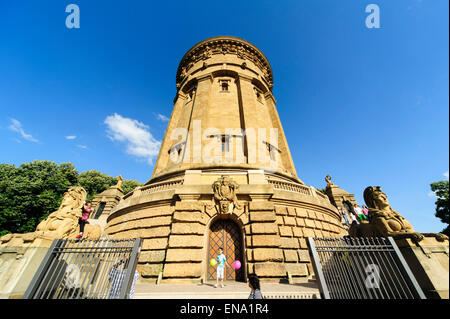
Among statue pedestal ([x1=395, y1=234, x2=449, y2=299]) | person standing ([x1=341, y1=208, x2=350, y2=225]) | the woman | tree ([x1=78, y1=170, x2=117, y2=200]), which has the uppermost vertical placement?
tree ([x1=78, y1=170, x2=117, y2=200])

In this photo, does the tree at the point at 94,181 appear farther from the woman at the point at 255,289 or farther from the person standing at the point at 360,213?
the person standing at the point at 360,213

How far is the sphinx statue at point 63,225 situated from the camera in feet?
17.8

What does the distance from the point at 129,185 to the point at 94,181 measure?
5.46 metres

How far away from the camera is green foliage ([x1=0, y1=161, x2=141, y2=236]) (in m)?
19.8

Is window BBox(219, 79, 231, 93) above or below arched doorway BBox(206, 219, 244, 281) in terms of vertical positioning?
above

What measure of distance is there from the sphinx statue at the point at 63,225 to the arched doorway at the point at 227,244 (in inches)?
206

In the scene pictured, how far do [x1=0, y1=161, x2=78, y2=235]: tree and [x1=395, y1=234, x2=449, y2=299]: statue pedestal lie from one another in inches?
1226

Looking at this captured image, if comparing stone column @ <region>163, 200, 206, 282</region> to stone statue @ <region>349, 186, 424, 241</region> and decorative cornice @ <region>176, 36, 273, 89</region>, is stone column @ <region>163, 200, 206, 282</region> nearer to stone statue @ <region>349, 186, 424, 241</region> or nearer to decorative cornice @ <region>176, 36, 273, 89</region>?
stone statue @ <region>349, 186, 424, 241</region>

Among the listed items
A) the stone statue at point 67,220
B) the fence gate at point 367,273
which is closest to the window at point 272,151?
the fence gate at point 367,273

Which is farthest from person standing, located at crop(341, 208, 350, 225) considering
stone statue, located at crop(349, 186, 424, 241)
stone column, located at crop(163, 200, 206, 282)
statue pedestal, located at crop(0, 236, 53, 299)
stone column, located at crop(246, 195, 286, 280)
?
statue pedestal, located at crop(0, 236, 53, 299)

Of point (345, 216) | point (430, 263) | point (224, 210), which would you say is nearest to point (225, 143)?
point (224, 210)

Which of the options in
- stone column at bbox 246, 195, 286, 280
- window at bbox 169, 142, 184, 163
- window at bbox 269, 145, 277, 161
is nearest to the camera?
stone column at bbox 246, 195, 286, 280
